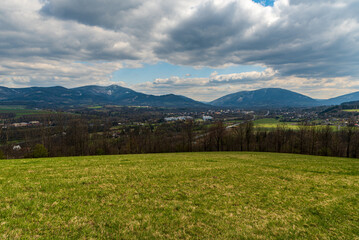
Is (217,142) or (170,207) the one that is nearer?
(170,207)

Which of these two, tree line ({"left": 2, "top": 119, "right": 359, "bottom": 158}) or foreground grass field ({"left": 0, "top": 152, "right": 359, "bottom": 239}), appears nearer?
foreground grass field ({"left": 0, "top": 152, "right": 359, "bottom": 239})

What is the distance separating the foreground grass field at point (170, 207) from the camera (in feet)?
21.9

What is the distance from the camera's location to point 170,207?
862 cm

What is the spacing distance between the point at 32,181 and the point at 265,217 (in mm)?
14166

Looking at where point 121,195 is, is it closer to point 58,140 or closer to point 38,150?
point 38,150

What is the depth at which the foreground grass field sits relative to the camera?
6684 millimetres

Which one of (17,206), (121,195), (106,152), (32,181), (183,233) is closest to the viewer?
(183,233)

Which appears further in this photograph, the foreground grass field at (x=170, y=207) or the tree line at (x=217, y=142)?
the tree line at (x=217, y=142)

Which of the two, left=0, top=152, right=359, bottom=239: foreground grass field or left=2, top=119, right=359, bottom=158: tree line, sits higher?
left=0, top=152, right=359, bottom=239: foreground grass field

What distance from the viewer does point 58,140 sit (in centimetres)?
6994

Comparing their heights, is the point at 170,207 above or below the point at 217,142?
above

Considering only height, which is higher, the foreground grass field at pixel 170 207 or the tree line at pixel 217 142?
the foreground grass field at pixel 170 207

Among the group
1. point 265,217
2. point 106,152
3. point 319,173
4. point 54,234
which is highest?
point 54,234

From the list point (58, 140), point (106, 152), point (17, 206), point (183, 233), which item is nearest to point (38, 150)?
point (106, 152)
